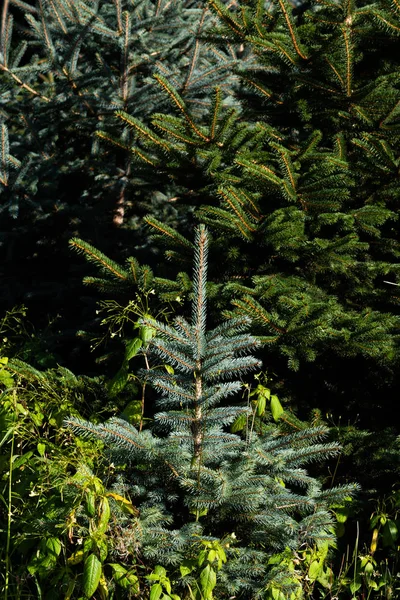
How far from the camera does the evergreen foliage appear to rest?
8.71 ft

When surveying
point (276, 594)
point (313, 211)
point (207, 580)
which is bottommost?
point (276, 594)

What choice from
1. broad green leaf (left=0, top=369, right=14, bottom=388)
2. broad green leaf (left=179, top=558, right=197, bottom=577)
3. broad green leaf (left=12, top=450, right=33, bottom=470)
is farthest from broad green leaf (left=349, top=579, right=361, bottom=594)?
broad green leaf (left=0, top=369, right=14, bottom=388)

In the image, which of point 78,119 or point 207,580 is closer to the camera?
point 207,580

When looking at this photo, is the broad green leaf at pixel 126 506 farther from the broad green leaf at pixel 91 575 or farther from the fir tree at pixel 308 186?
the fir tree at pixel 308 186

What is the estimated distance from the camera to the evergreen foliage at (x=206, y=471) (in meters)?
2.66

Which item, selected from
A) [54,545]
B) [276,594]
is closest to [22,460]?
[54,545]

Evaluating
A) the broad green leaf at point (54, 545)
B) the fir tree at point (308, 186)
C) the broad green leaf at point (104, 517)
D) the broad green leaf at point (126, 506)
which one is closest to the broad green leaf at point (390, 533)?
the fir tree at point (308, 186)

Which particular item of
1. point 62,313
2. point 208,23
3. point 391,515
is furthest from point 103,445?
point 208,23

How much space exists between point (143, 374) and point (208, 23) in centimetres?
305

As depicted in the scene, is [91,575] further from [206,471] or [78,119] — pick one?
[78,119]

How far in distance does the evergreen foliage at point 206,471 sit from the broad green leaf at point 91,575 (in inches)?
10.6

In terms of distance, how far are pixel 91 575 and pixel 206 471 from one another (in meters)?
0.60

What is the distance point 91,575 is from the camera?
2.31 metres

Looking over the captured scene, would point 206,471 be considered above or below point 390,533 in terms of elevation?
above
